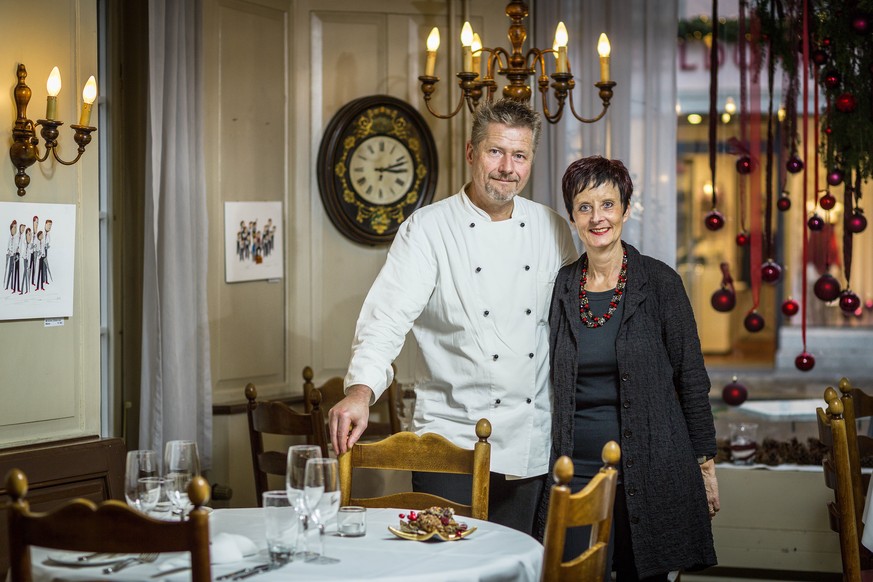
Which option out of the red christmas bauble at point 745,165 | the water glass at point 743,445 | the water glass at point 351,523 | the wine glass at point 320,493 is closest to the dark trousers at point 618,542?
the water glass at point 351,523

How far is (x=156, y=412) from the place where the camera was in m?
4.00

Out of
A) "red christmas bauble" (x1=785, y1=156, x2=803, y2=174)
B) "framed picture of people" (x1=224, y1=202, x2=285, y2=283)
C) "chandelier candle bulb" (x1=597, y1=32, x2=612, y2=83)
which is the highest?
"chandelier candle bulb" (x1=597, y1=32, x2=612, y2=83)

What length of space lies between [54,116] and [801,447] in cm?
333

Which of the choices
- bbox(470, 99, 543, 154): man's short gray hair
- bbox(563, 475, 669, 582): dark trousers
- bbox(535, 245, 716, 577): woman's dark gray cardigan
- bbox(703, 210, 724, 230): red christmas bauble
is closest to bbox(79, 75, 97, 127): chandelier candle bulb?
bbox(470, 99, 543, 154): man's short gray hair

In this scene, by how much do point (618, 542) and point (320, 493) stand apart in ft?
3.26

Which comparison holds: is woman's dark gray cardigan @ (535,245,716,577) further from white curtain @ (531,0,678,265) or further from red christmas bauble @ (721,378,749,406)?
white curtain @ (531,0,678,265)

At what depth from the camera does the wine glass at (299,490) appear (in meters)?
1.96

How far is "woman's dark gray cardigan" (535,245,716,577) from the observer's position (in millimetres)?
2598

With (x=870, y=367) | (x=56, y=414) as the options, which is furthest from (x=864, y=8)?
(x=870, y=367)

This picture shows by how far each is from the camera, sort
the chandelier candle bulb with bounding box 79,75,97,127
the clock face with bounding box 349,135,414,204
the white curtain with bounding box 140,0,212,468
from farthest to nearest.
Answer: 1. the clock face with bounding box 349,135,414,204
2. the white curtain with bounding box 140,0,212,468
3. the chandelier candle bulb with bounding box 79,75,97,127

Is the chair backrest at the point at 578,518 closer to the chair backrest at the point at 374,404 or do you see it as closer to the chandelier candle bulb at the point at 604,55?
the chandelier candle bulb at the point at 604,55

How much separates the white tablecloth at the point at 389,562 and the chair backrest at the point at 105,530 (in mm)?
105

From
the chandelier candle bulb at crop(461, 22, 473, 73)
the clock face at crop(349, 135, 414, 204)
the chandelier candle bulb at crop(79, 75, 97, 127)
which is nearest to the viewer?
the chandelier candle bulb at crop(79, 75, 97, 127)

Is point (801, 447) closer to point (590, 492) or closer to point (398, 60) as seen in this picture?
point (398, 60)
